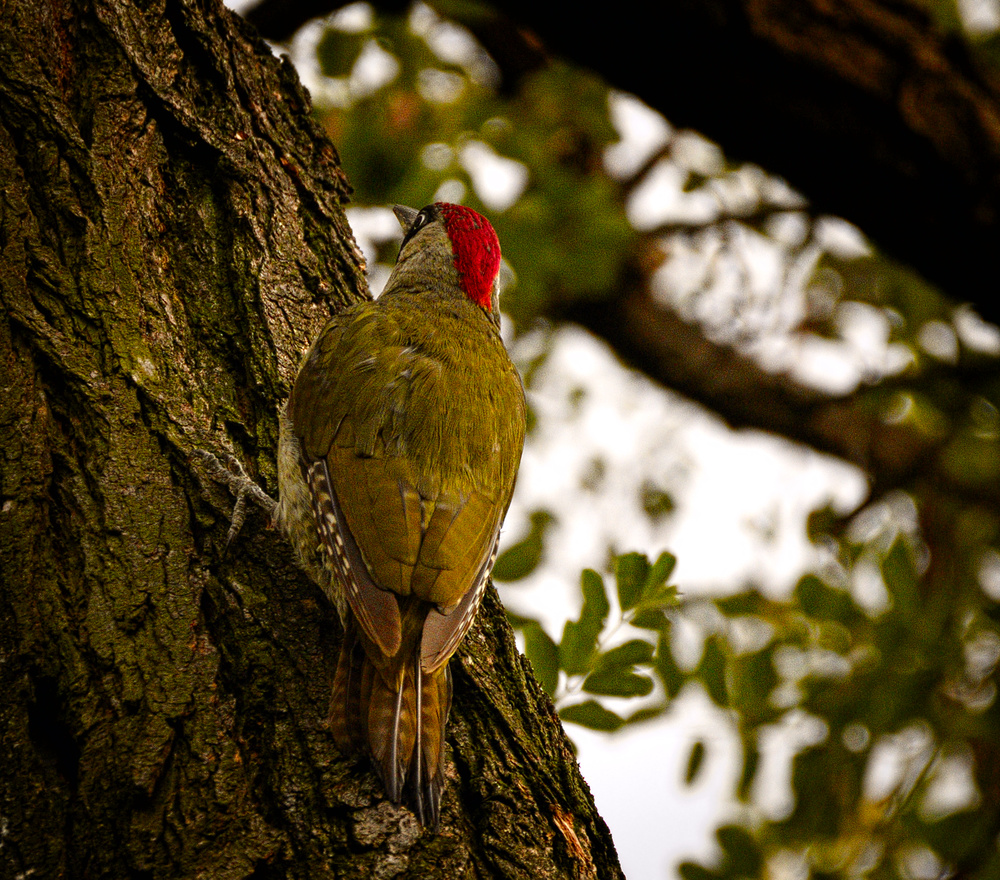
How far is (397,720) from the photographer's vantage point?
1.97 meters

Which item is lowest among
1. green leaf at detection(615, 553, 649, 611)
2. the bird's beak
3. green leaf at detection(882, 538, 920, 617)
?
green leaf at detection(882, 538, 920, 617)

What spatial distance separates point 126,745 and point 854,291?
5.14 m

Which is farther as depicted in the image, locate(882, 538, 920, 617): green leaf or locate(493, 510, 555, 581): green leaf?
locate(882, 538, 920, 617): green leaf

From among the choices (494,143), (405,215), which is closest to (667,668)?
(405,215)

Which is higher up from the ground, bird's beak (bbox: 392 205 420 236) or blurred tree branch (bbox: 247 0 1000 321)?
blurred tree branch (bbox: 247 0 1000 321)

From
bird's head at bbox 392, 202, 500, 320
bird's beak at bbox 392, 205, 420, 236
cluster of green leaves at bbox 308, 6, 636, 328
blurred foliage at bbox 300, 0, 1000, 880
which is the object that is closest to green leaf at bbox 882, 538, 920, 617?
blurred foliage at bbox 300, 0, 1000, 880

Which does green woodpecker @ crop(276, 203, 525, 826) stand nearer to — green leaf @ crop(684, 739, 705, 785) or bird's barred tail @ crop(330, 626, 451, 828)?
bird's barred tail @ crop(330, 626, 451, 828)

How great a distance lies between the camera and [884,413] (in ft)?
18.1

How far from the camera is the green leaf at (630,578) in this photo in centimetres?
270

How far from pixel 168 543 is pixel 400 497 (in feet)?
2.08

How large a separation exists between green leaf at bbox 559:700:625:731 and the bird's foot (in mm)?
943

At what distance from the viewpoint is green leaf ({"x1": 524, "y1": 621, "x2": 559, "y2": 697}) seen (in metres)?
2.66

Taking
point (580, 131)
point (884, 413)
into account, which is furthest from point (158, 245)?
point (884, 413)

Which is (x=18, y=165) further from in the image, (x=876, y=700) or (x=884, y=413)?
(x=884, y=413)
